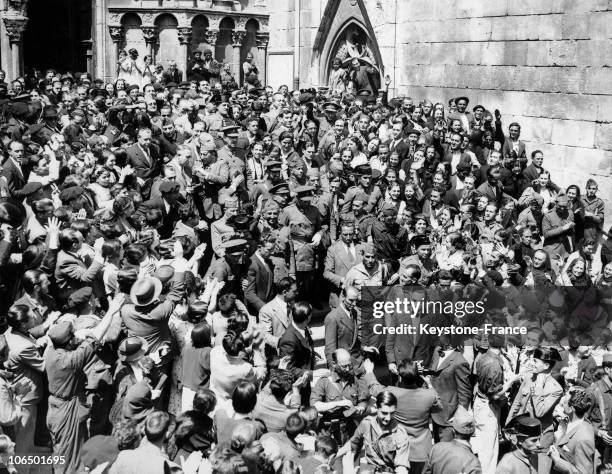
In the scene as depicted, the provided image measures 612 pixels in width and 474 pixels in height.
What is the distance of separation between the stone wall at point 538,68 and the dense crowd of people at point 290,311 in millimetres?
1933

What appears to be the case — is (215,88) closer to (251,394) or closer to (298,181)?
(298,181)

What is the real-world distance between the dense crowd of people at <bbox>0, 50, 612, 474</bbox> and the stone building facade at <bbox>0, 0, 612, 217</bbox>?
2147mm

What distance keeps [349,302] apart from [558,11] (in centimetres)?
922

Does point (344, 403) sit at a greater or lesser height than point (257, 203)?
lesser

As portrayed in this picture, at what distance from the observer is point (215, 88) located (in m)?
19.8

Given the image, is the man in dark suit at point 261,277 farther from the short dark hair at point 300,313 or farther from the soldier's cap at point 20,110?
the soldier's cap at point 20,110

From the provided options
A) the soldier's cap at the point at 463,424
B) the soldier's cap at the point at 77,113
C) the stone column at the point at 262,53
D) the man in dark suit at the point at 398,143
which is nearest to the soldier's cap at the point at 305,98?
the man in dark suit at the point at 398,143

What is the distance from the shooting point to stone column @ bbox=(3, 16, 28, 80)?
2484cm

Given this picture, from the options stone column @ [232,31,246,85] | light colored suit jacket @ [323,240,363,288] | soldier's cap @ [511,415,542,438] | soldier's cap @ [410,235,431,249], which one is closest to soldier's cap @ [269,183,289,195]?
light colored suit jacket @ [323,240,363,288]

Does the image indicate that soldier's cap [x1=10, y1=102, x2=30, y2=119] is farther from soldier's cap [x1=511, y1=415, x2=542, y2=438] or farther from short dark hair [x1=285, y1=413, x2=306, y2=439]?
soldier's cap [x1=511, y1=415, x2=542, y2=438]

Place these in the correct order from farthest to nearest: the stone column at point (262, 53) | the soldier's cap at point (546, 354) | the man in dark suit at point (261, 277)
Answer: the stone column at point (262, 53) < the man in dark suit at point (261, 277) < the soldier's cap at point (546, 354)

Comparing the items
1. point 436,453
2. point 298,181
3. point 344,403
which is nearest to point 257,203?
point 298,181

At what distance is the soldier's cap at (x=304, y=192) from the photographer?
1054 cm

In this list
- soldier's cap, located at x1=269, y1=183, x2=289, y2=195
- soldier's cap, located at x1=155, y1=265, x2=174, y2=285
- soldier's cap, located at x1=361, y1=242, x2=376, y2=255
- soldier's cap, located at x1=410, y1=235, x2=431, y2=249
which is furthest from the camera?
soldier's cap, located at x1=269, y1=183, x2=289, y2=195
